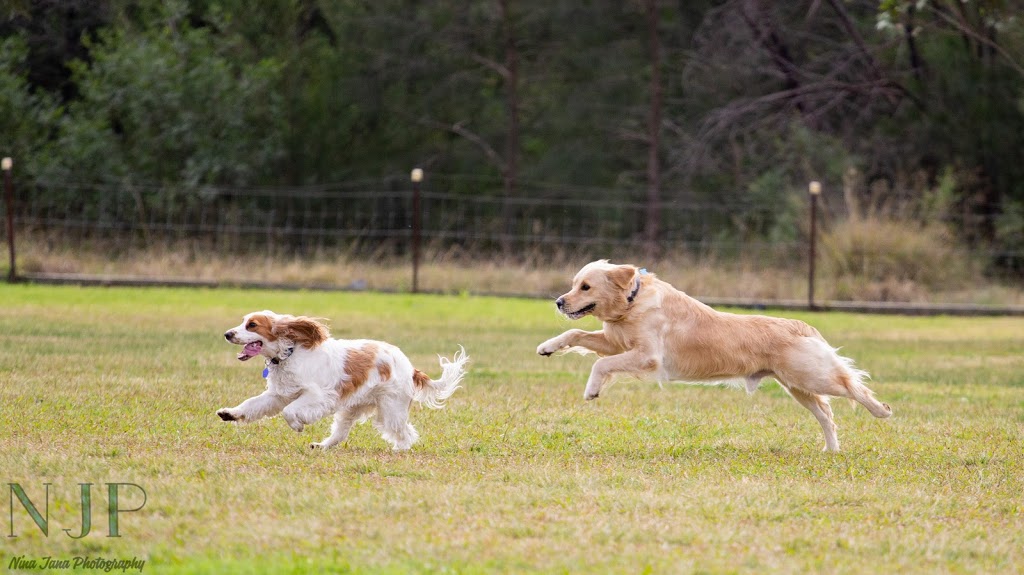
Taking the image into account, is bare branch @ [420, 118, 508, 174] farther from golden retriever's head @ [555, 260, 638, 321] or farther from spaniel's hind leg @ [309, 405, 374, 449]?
spaniel's hind leg @ [309, 405, 374, 449]

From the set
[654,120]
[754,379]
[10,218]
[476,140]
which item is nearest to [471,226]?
[476,140]

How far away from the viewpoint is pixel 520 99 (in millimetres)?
32406

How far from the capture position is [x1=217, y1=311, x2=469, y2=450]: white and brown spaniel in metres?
6.98

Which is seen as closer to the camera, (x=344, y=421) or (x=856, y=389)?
(x=344, y=421)

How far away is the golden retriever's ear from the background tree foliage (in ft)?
58.4

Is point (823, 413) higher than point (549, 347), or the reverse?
point (549, 347)

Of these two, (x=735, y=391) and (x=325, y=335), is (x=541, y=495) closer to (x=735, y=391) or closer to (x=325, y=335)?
(x=325, y=335)

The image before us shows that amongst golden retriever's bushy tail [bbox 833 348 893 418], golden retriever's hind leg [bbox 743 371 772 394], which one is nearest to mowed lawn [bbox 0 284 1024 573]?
golden retriever's bushy tail [bbox 833 348 893 418]

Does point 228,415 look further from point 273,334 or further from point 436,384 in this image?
point 436,384

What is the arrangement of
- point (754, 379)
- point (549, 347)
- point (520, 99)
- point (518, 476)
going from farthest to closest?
point (520, 99), point (754, 379), point (549, 347), point (518, 476)

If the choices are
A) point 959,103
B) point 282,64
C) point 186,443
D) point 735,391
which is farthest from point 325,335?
point 282,64

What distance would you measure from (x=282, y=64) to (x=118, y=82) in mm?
3751

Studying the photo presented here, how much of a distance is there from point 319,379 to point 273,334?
0.36 m

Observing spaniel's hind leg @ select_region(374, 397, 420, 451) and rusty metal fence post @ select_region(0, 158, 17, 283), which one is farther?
rusty metal fence post @ select_region(0, 158, 17, 283)
